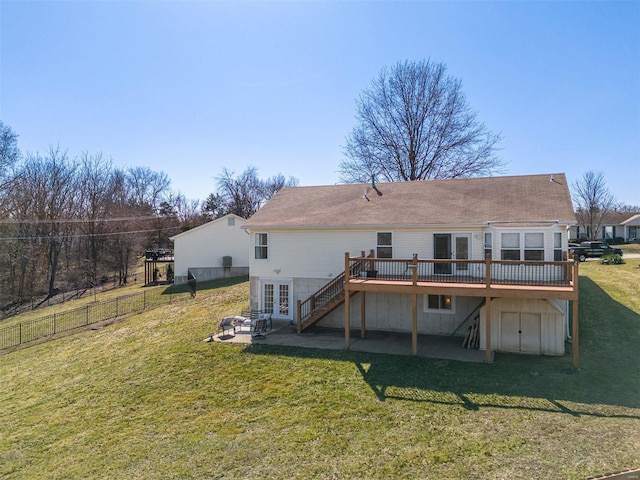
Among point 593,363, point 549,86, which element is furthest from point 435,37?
point 593,363

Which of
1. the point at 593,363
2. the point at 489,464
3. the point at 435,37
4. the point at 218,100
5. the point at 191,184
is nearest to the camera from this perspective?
the point at 489,464

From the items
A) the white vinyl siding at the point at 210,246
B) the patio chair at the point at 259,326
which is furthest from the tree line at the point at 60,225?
the patio chair at the point at 259,326

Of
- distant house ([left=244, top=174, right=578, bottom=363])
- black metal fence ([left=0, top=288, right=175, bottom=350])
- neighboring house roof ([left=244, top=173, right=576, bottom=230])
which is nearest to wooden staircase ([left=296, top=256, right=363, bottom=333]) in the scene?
distant house ([left=244, top=174, right=578, bottom=363])

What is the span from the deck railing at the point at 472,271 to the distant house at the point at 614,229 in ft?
150

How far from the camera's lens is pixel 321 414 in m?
8.74

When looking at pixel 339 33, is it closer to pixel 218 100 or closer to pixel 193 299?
pixel 218 100

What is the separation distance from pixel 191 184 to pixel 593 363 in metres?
54.8

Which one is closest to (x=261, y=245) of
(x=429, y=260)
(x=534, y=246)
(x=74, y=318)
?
(x=429, y=260)

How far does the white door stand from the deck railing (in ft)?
12.9

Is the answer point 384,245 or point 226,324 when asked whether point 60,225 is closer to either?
point 226,324

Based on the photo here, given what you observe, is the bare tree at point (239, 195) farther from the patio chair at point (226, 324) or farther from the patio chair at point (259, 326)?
the patio chair at point (259, 326)

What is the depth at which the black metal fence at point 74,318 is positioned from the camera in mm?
20000

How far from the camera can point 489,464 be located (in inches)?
257

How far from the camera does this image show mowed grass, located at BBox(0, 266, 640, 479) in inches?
271
